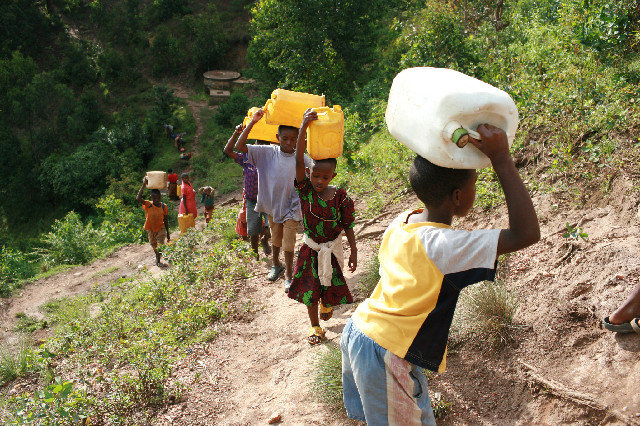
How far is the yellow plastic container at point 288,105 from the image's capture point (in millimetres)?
3926

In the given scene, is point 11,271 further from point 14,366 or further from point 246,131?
point 246,131

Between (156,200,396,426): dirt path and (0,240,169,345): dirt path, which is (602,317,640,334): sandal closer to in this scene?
(156,200,396,426): dirt path

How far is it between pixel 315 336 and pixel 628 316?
2.04m

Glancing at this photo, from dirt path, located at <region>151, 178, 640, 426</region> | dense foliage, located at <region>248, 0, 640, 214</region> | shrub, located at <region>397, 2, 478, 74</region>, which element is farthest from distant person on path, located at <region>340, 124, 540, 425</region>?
shrub, located at <region>397, 2, 478, 74</region>

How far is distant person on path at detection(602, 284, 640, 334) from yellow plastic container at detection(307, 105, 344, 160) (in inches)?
70.8

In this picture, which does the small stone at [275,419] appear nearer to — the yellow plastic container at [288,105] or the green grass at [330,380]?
the green grass at [330,380]

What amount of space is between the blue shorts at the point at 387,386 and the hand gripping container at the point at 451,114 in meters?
0.71

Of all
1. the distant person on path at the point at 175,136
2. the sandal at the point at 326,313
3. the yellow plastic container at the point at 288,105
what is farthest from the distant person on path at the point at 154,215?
the distant person on path at the point at 175,136

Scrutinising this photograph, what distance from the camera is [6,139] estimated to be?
17.3 m

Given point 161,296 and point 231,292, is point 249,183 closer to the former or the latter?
point 231,292

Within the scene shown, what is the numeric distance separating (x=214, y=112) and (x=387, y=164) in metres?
13.7

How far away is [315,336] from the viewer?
3.76 m

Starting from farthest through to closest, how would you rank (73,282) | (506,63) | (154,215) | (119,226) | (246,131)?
(119,226) < (73,282) < (154,215) < (506,63) < (246,131)

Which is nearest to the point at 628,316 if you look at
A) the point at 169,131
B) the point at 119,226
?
the point at 119,226
